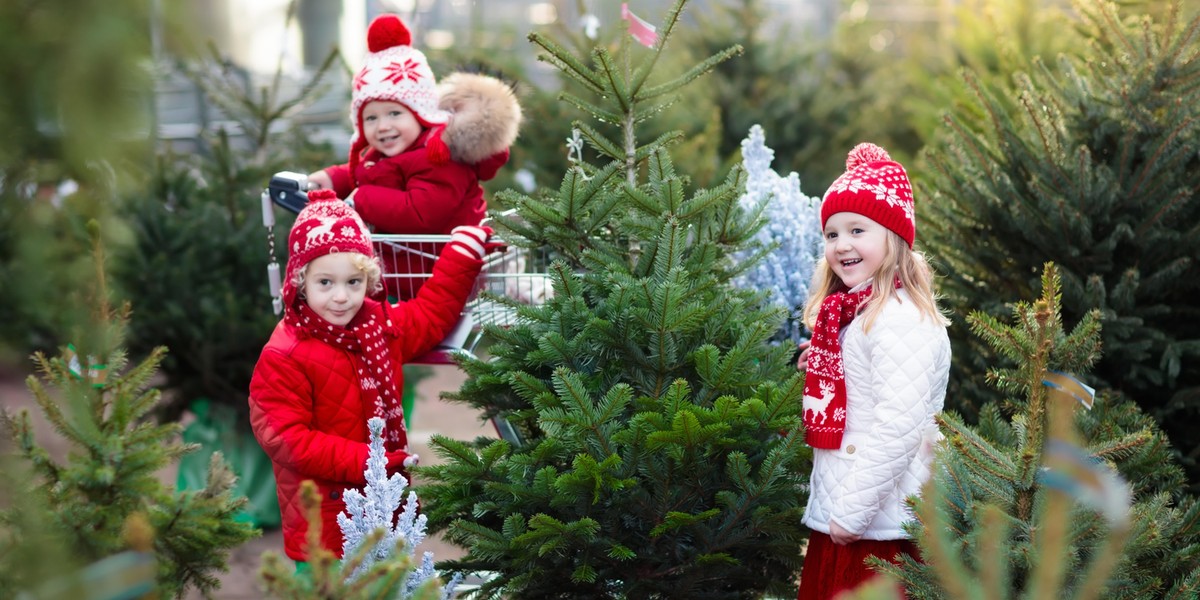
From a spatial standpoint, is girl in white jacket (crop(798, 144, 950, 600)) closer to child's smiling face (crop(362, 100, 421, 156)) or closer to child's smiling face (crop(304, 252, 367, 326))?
child's smiling face (crop(304, 252, 367, 326))

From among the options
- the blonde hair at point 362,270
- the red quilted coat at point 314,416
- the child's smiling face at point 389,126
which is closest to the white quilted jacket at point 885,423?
the red quilted coat at point 314,416

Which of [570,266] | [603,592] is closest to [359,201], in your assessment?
[570,266]

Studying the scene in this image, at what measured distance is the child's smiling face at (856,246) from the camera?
10.4 feet

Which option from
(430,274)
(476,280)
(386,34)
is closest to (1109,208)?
(476,280)

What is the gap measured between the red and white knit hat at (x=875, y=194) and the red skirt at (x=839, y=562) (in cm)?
82

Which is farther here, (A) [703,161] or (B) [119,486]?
(A) [703,161]

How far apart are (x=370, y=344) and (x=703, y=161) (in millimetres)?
3868

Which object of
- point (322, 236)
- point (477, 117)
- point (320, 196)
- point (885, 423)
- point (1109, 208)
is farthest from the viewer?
point (477, 117)

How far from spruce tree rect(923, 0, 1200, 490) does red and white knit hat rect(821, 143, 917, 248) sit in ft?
3.65

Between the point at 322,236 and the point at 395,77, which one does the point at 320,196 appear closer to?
the point at 322,236

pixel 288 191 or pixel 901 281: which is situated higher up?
pixel 288 191

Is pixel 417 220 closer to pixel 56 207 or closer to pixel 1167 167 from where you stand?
pixel 1167 167

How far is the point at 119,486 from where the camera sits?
2.37 meters

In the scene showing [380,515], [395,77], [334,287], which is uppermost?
[395,77]
